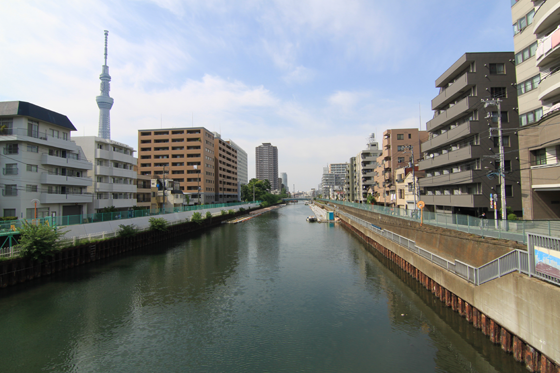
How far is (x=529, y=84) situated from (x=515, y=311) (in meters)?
21.3

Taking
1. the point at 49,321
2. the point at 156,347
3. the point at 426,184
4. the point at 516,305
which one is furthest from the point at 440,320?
the point at 426,184

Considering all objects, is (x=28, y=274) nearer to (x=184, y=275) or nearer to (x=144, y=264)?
(x=144, y=264)

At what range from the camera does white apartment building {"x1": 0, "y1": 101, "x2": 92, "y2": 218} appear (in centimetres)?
2925

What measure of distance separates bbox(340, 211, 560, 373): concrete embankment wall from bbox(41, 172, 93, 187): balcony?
4076 centimetres

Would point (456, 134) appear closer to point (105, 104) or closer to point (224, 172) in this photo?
point (224, 172)

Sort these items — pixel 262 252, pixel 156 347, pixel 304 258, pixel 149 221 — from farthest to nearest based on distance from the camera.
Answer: pixel 149 221
pixel 262 252
pixel 304 258
pixel 156 347

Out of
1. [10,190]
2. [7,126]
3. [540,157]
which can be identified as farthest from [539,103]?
[7,126]

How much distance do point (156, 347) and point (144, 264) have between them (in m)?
18.4

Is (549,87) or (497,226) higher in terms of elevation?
(549,87)

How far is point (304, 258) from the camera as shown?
→ 3097cm

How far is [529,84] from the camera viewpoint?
22.5 metres

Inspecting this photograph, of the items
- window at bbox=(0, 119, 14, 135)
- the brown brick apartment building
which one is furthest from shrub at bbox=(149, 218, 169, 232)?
the brown brick apartment building

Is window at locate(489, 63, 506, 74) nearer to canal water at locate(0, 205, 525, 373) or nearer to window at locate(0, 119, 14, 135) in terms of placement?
canal water at locate(0, 205, 525, 373)

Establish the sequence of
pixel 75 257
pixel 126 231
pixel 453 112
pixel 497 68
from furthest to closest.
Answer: pixel 126 231
pixel 453 112
pixel 497 68
pixel 75 257
